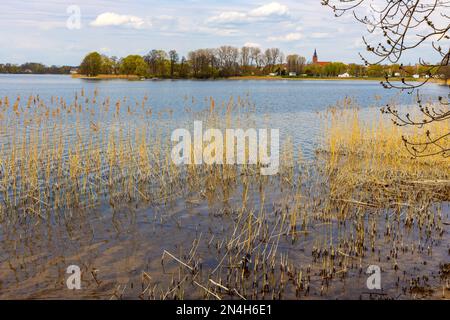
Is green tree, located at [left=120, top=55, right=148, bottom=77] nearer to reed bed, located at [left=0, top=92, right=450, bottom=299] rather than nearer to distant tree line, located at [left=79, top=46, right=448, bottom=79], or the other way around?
distant tree line, located at [left=79, top=46, right=448, bottom=79]

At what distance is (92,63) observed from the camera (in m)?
70.9

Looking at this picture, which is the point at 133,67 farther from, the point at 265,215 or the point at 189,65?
the point at 265,215

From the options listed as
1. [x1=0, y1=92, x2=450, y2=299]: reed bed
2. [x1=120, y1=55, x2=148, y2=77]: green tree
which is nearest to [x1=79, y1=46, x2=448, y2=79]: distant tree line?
[x1=120, y1=55, x2=148, y2=77]: green tree

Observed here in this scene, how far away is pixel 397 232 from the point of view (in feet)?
23.0

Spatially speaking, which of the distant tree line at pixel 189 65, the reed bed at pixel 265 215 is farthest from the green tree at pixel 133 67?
the reed bed at pixel 265 215

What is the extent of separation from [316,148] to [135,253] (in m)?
9.31

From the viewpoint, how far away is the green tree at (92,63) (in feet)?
234

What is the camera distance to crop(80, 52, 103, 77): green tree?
71.4 m

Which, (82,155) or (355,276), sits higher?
(82,155)

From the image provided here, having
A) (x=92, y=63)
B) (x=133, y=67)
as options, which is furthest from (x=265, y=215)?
(x=133, y=67)

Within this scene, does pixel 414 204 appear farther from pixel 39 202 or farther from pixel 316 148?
pixel 39 202

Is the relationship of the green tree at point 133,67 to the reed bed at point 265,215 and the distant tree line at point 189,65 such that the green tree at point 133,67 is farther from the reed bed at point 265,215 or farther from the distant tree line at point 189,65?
the reed bed at point 265,215

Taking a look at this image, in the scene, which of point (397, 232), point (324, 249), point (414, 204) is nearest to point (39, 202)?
point (324, 249)
